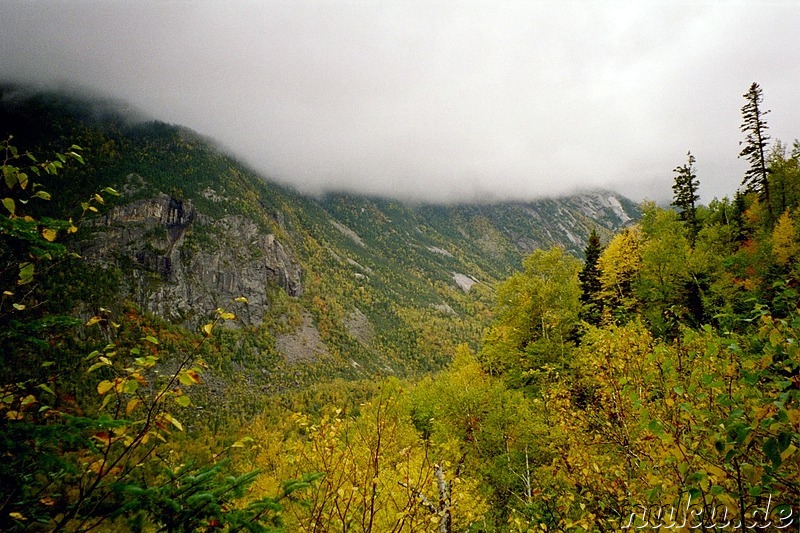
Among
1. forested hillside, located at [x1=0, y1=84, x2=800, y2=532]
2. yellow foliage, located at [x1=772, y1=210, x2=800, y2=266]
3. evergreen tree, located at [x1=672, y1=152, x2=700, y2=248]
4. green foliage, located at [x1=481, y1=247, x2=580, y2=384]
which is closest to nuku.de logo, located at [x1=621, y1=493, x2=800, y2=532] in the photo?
forested hillside, located at [x1=0, y1=84, x2=800, y2=532]

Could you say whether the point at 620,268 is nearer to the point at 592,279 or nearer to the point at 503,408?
the point at 592,279

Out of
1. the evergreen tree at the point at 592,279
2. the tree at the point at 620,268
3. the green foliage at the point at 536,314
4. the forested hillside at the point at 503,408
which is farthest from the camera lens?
the evergreen tree at the point at 592,279

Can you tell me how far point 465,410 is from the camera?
20.3m

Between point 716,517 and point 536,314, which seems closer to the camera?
point 716,517

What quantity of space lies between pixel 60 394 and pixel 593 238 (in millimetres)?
38927

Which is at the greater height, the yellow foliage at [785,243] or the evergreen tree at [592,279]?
the yellow foliage at [785,243]

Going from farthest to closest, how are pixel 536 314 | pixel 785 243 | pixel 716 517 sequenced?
pixel 785 243, pixel 536 314, pixel 716 517

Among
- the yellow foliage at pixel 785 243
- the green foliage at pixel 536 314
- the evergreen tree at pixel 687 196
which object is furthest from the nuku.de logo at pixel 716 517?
the evergreen tree at pixel 687 196

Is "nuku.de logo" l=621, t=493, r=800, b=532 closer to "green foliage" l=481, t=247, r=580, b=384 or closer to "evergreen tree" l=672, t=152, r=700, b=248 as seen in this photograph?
"green foliage" l=481, t=247, r=580, b=384

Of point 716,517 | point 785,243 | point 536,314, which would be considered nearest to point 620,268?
point 785,243

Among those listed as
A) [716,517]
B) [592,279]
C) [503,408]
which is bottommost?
[503,408]

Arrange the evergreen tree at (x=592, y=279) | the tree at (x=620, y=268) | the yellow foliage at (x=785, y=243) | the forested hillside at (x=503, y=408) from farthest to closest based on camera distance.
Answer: the evergreen tree at (x=592, y=279) < the tree at (x=620, y=268) < the yellow foliage at (x=785, y=243) < the forested hillside at (x=503, y=408)

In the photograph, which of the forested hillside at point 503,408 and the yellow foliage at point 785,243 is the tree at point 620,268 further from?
the yellow foliage at point 785,243

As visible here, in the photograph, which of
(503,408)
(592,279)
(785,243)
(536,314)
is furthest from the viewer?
(592,279)
